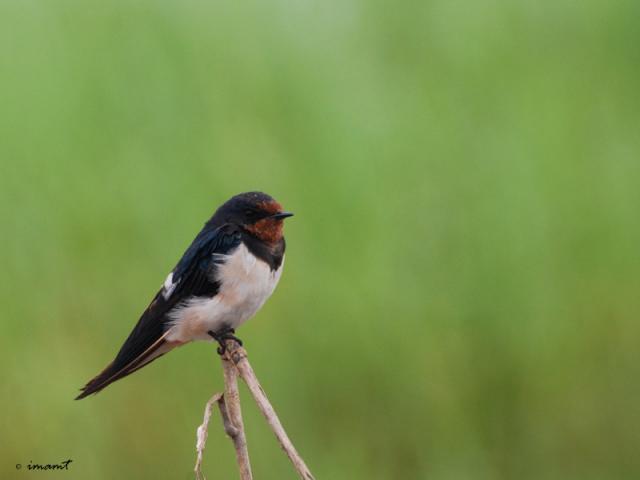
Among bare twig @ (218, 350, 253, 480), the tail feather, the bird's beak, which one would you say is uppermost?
the bird's beak

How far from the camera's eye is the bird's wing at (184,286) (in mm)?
2051

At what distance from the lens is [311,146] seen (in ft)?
9.62

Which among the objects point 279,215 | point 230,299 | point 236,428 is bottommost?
point 236,428

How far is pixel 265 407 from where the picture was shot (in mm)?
1560

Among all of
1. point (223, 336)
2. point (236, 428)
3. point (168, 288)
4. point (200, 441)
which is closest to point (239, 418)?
point (236, 428)

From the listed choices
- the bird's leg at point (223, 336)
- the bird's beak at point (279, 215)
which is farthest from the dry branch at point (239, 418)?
the bird's beak at point (279, 215)

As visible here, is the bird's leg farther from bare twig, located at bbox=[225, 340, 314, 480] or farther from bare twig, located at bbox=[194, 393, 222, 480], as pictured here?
bare twig, located at bbox=[194, 393, 222, 480]

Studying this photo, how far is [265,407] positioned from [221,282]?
0.56 meters

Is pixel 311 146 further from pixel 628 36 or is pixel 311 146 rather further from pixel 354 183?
pixel 628 36

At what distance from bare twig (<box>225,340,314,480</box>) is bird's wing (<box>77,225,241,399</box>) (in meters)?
0.17

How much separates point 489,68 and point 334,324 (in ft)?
3.57

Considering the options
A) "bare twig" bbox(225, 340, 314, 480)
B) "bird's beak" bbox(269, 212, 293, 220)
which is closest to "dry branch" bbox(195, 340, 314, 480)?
"bare twig" bbox(225, 340, 314, 480)

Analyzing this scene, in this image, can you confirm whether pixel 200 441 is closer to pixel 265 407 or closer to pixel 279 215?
pixel 265 407

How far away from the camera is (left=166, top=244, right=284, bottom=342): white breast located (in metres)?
2.04
